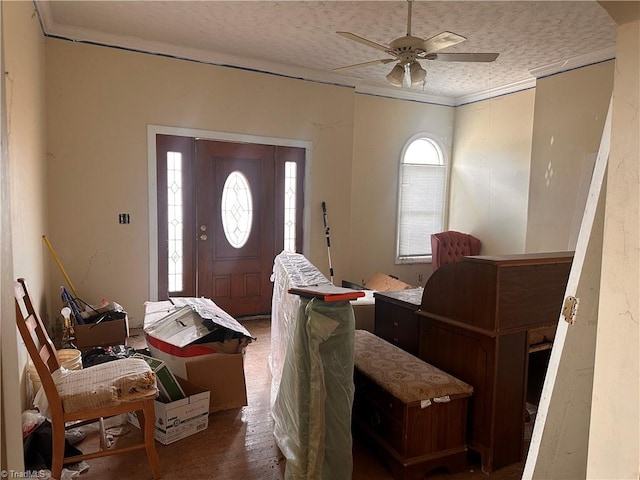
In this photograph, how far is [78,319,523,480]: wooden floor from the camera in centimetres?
214

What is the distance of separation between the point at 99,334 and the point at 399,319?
247cm

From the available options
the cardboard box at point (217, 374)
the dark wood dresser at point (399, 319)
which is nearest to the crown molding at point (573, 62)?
the dark wood dresser at point (399, 319)

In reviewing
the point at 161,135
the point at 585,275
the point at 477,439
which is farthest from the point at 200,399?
the point at 161,135

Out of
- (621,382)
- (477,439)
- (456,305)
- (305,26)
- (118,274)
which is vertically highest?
(305,26)

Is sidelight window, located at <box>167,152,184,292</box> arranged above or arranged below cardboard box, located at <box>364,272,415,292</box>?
above

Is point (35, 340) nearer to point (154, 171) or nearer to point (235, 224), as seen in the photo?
point (154, 171)

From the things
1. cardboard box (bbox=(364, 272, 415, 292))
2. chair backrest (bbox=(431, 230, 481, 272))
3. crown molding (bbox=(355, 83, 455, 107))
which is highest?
crown molding (bbox=(355, 83, 455, 107))

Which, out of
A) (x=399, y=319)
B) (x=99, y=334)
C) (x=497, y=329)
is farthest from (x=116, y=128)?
(x=497, y=329)

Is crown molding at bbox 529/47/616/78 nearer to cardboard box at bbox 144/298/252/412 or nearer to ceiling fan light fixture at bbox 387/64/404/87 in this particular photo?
ceiling fan light fixture at bbox 387/64/404/87

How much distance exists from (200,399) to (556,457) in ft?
6.49

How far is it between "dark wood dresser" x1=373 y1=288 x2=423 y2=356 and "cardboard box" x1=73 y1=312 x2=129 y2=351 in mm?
2194

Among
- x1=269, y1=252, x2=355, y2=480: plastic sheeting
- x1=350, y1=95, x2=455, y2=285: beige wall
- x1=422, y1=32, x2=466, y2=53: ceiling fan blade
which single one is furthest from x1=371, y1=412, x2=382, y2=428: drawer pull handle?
x1=350, y1=95, x2=455, y2=285: beige wall

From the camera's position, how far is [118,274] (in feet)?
14.4

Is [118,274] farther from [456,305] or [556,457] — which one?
[556,457]
